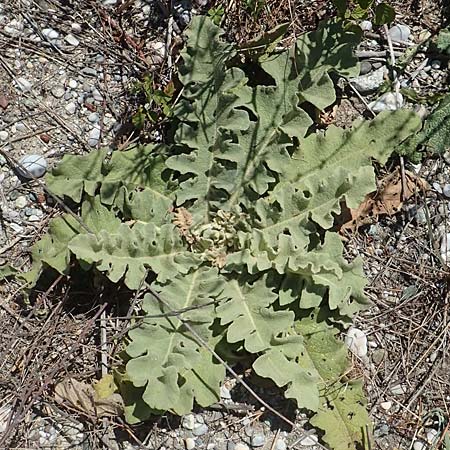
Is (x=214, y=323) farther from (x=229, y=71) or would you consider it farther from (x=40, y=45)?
(x=40, y=45)

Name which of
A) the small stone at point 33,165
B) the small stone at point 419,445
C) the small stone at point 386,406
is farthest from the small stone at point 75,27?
the small stone at point 419,445

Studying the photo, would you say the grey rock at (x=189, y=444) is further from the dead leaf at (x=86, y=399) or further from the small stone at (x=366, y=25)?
the small stone at (x=366, y=25)

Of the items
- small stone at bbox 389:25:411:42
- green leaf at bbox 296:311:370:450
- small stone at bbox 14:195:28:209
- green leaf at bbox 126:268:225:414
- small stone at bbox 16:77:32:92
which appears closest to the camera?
green leaf at bbox 126:268:225:414

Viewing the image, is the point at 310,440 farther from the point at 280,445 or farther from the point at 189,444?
the point at 189,444

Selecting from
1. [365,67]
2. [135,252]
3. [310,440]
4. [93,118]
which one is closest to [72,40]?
[93,118]

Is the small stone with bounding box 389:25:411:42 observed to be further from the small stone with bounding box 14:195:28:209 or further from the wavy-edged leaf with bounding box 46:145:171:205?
the small stone with bounding box 14:195:28:209

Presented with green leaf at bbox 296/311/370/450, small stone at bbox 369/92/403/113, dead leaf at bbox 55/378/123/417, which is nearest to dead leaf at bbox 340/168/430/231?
small stone at bbox 369/92/403/113
